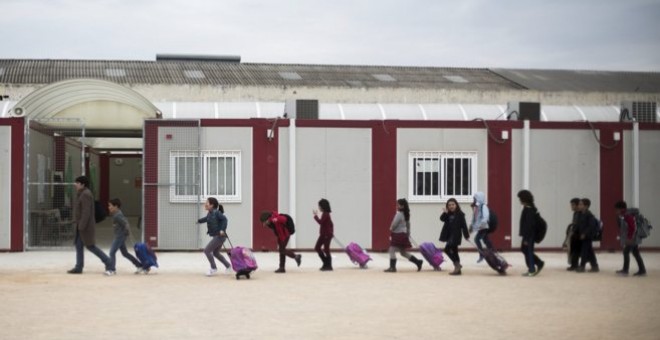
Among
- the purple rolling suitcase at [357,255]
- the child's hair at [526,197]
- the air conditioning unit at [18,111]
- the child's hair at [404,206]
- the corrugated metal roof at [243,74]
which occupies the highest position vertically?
the corrugated metal roof at [243,74]

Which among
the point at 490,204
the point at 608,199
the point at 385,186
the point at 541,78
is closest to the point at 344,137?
the point at 385,186

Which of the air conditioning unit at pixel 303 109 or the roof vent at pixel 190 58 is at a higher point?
the roof vent at pixel 190 58

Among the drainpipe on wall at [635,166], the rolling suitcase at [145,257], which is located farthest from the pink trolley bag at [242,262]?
the drainpipe on wall at [635,166]

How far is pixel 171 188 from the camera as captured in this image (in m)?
21.4

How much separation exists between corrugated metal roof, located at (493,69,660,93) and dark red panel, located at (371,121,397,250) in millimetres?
18653

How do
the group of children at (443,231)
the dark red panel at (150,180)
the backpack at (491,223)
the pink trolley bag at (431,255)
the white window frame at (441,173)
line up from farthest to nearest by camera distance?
the white window frame at (441,173)
the dark red panel at (150,180)
the pink trolley bag at (431,255)
the backpack at (491,223)
the group of children at (443,231)

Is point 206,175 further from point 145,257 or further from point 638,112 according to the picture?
point 638,112

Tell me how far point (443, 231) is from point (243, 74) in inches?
960

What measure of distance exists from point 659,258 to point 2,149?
14910mm

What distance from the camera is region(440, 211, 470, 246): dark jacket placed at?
17.0 meters

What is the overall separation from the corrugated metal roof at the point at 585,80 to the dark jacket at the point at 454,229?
2314 cm

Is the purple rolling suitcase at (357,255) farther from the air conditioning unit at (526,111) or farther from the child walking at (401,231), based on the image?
the air conditioning unit at (526,111)

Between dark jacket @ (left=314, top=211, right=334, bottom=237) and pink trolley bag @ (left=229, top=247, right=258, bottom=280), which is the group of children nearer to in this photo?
dark jacket @ (left=314, top=211, right=334, bottom=237)

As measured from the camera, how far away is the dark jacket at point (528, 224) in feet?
54.9
